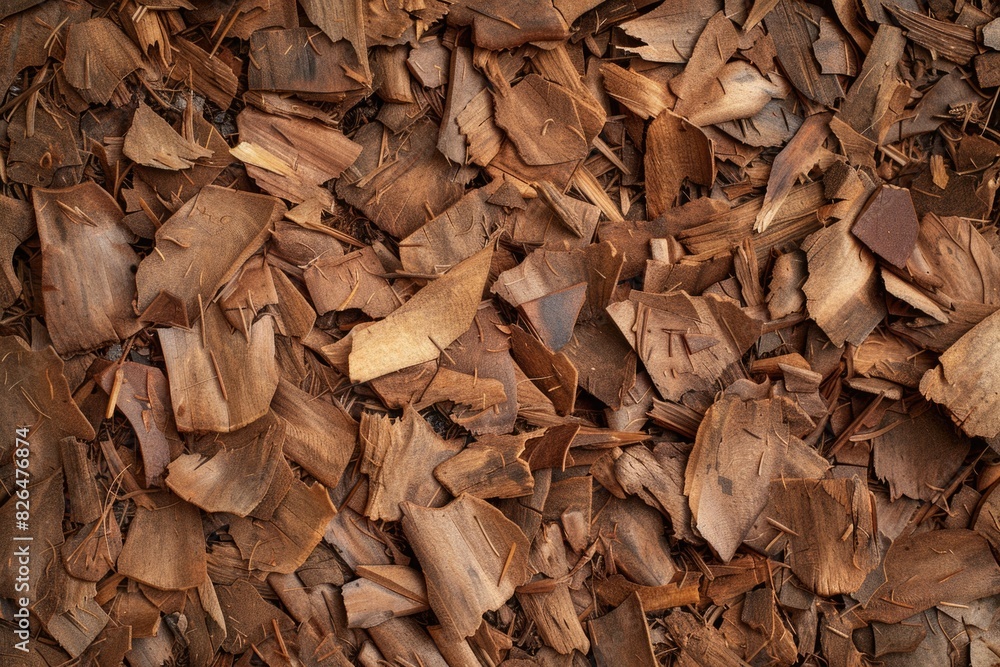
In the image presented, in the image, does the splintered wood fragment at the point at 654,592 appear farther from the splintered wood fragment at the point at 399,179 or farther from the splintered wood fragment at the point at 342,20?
the splintered wood fragment at the point at 342,20

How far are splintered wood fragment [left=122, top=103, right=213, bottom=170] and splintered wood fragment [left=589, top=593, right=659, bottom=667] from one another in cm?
90

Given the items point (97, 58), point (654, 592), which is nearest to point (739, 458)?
point (654, 592)

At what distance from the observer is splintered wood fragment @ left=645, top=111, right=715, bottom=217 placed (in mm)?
1234

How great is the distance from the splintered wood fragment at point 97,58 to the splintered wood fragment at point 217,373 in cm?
31

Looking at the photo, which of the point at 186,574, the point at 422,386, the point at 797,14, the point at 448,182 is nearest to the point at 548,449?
the point at 422,386

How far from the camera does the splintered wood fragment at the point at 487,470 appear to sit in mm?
1163

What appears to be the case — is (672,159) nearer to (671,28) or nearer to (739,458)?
(671,28)

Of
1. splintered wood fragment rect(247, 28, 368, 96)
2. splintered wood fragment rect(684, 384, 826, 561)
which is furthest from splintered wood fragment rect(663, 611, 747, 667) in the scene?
splintered wood fragment rect(247, 28, 368, 96)

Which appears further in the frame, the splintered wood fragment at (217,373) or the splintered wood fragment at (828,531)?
the splintered wood fragment at (828,531)

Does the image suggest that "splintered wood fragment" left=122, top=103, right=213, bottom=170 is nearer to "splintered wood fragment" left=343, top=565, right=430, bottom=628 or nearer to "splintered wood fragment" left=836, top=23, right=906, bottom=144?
"splintered wood fragment" left=343, top=565, right=430, bottom=628

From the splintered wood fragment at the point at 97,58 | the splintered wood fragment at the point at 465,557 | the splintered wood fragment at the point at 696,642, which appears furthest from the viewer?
the splintered wood fragment at the point at 696,642

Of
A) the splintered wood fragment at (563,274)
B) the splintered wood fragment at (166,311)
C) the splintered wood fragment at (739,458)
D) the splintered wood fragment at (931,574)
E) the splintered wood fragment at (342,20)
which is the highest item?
the splintered wood fragment at (342,20)

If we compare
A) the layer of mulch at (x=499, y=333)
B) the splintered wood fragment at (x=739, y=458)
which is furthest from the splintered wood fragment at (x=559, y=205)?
the splintered wood fragment at (x=739, y=458)

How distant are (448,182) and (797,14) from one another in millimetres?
630
